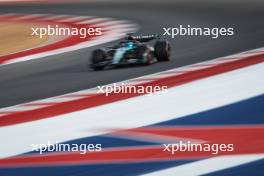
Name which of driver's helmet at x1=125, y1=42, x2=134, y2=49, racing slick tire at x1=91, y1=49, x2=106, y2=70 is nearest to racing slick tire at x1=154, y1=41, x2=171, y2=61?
driver's helmet at x1=125, y1=42, x2=134, y2=49

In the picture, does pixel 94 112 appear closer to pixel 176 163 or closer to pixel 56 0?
pixel 176 163

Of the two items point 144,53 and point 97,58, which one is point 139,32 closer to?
point 144,53

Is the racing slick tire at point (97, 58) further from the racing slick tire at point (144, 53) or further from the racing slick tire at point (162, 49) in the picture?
the racing slick tire at point (162, 49)

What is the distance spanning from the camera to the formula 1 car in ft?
21.5

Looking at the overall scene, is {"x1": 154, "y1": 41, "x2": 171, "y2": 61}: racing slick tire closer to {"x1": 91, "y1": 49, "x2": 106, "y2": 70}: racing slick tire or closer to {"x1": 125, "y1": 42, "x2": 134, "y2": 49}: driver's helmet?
{"x1": 125, "y1": 42, "x2": 134, "y2": 49}: driver's helmet

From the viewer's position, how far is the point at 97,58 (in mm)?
6531

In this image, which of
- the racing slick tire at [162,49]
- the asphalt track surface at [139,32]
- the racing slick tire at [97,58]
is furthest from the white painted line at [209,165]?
the racing slick tire at [97,58]

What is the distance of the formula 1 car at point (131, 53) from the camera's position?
21.5 feet

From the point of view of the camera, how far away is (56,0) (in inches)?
352

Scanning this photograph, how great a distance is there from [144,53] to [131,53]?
125mm

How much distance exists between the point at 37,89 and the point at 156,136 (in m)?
1.49

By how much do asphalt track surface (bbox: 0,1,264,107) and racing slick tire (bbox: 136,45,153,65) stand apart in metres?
0.07

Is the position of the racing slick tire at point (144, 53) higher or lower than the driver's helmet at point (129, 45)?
lower


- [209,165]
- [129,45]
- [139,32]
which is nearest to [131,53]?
[129,45]
